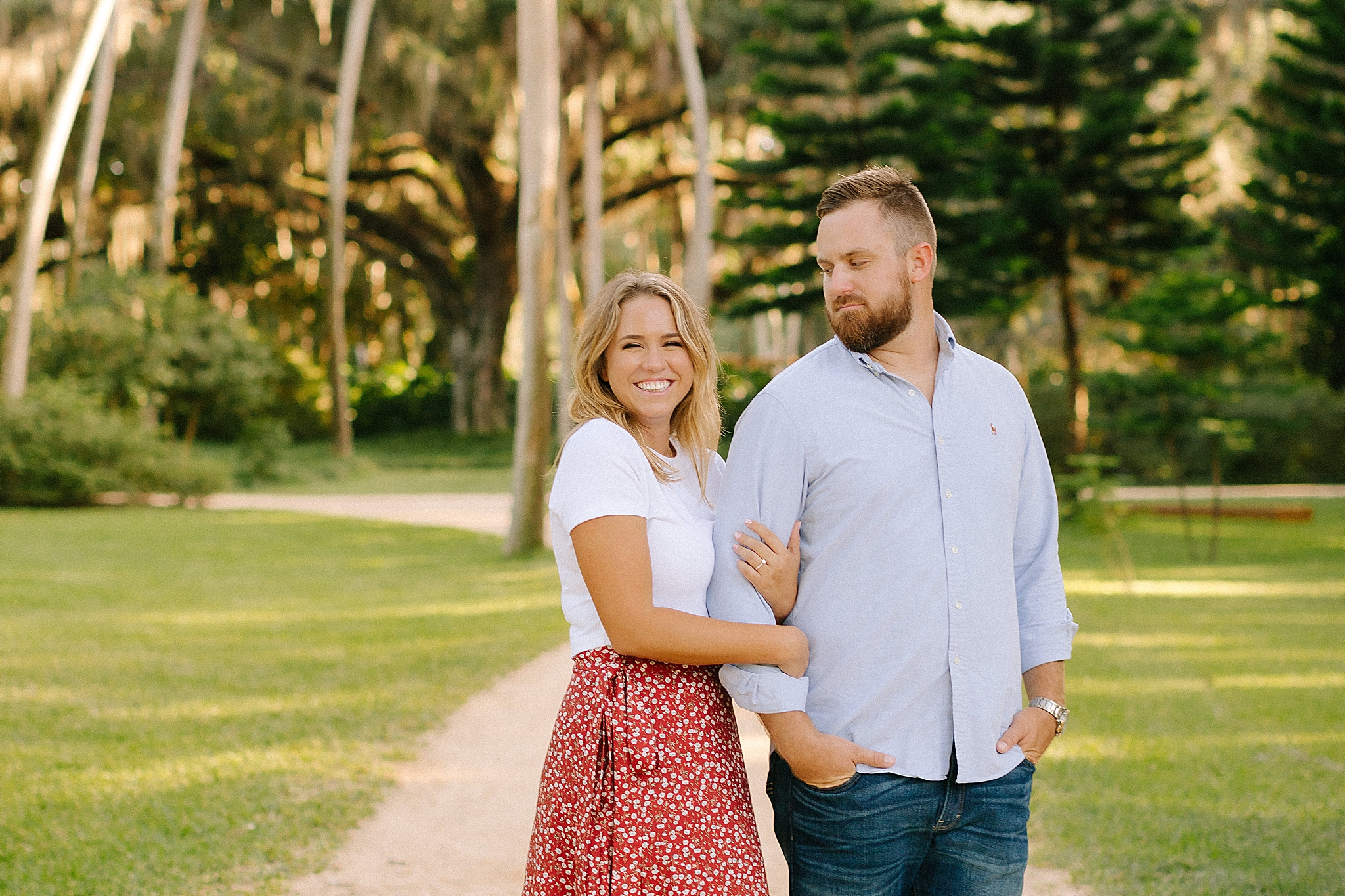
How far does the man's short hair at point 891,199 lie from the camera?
2119mm

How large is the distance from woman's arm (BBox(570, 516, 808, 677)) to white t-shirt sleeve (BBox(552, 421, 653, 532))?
3cm

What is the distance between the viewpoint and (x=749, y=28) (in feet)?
70.7

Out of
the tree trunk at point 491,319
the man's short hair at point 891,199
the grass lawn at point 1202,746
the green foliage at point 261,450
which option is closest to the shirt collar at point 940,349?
the man's short hair at point 891,199

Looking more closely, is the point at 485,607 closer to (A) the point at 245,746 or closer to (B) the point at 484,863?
(A) the point at 245,746

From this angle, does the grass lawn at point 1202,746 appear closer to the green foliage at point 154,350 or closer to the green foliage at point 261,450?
the green foliage at point 154,350

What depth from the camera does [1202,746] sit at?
19.0 ft

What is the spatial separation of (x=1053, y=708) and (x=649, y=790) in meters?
0.80

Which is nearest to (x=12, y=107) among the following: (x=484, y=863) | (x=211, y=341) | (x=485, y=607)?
(x=211, y=341)

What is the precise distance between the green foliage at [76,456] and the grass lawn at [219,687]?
15.1 feet

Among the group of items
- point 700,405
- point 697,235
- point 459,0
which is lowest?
point 700,405

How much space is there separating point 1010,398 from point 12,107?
2583 centimetres

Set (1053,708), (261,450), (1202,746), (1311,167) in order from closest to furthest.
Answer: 1. (1053,708)
2. (1202,746)
3. (1311,167)
4. (261,450)

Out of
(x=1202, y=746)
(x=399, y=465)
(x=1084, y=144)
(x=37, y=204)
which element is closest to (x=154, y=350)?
(x=37, y=204)

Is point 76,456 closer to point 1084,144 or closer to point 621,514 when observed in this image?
point 1084,144
